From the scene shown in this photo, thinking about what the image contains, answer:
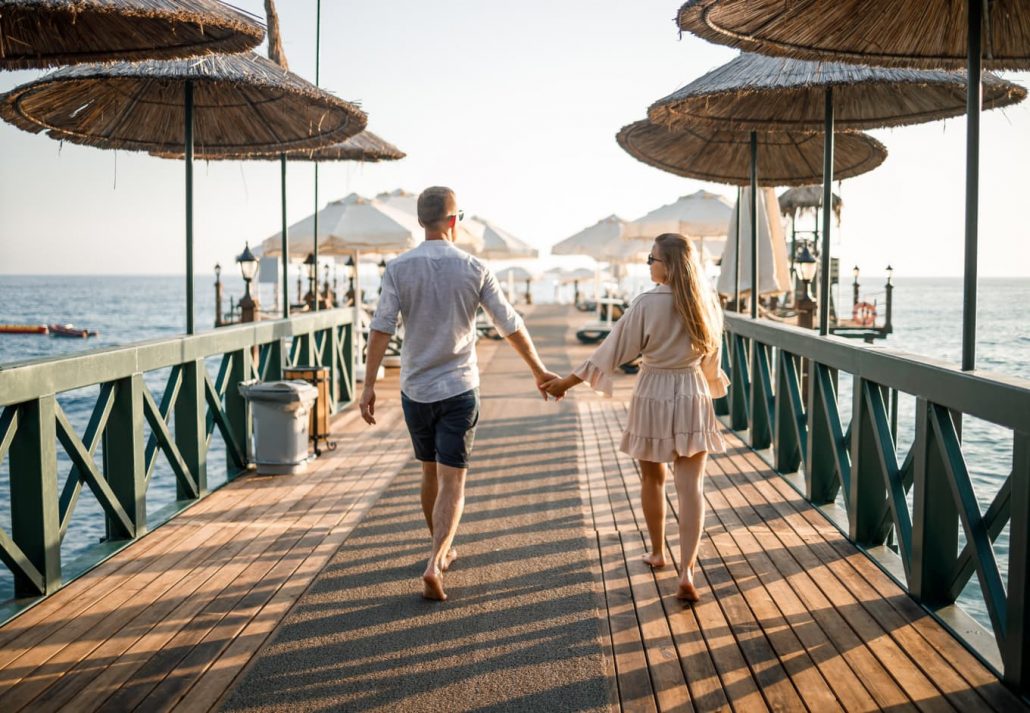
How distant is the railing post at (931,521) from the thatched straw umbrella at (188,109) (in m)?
4.25

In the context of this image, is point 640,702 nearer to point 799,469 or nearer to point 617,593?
point 617,593

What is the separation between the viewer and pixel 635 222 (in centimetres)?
1830

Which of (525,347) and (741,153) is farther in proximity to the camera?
(741,153)

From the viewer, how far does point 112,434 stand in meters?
5.29

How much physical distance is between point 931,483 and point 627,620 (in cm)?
140

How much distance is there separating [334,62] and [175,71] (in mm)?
5659

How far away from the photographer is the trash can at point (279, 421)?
6.86 metres

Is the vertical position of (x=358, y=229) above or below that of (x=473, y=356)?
above

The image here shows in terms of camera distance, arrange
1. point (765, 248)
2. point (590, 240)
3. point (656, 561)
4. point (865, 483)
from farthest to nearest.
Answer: point (590, 240), point (765, 248), point (865, 483), point (656, 561)

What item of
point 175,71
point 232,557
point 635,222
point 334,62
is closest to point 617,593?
point 232,557

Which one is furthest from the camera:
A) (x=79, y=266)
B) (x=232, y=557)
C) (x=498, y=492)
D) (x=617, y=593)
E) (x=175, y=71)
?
(x=79, y=266)

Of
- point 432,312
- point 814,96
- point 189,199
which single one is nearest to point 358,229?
point 189,199

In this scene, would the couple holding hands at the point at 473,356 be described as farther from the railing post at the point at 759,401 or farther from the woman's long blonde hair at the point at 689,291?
the railing post at the point at 759,401

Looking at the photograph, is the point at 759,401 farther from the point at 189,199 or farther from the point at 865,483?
the point at 189,199
